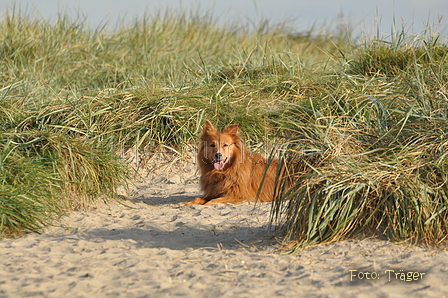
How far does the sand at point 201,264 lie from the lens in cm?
309

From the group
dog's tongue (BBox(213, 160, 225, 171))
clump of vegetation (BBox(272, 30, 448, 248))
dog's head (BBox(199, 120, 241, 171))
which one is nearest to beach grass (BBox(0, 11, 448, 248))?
clump of vegetation (BBox(272, 30, 448, 248))

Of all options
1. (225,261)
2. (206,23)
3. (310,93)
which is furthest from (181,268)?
(206,23)

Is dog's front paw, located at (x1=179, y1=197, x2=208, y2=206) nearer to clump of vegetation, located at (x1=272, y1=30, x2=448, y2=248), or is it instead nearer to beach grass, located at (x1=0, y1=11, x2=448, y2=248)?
beach grass, located at (x1=0, y1=11, x2=448, y2=248)

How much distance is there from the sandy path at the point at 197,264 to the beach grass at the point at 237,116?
0.85 ft

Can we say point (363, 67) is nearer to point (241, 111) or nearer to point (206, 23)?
point (241, 111)

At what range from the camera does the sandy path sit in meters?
3.08

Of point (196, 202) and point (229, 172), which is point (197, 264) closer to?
point (196, 202)

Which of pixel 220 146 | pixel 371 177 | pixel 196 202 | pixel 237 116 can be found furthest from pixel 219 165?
pixel 371 177

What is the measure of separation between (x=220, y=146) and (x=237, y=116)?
4.94 ft

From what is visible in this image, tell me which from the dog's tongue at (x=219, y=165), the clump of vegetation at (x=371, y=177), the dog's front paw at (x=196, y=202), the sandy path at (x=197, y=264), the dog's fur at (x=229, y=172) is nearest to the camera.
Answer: the sandy path at (x=197, y=264)

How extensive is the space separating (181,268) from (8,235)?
1.65m

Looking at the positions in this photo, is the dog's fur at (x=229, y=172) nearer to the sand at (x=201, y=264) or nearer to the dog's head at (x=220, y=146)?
the dog's head at (x=220, y=146)

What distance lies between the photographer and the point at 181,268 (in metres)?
3.46

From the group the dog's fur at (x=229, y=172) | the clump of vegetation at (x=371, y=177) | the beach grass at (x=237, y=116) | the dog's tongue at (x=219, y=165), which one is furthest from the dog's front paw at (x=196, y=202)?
the clump of vegetation at (x=371, y=177)
